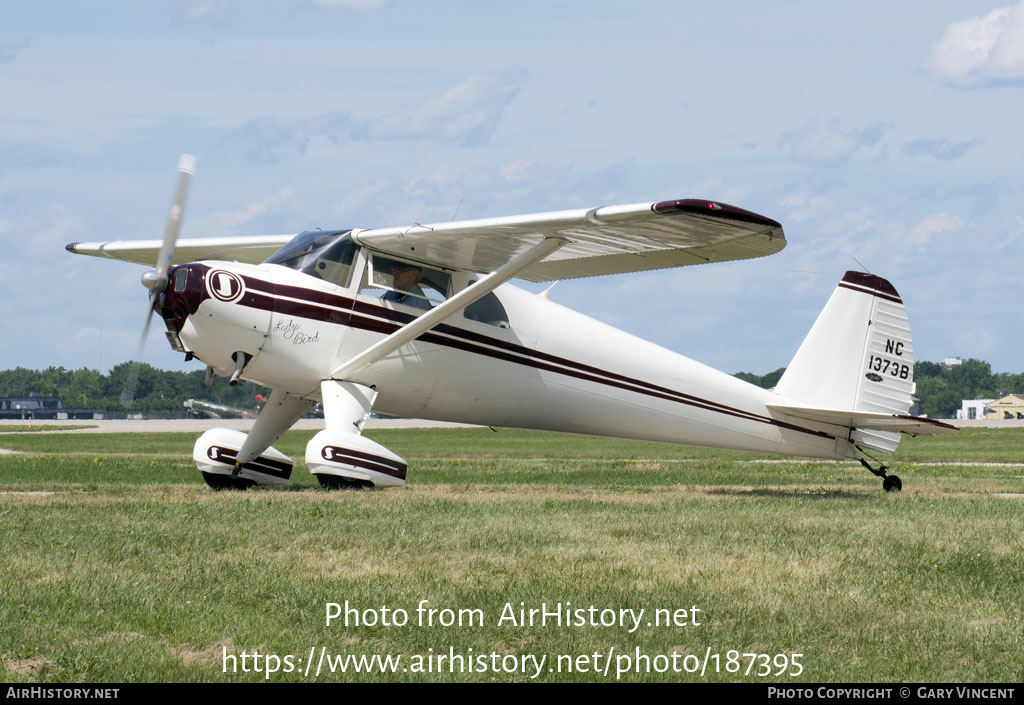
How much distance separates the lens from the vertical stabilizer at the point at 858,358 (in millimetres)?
17234

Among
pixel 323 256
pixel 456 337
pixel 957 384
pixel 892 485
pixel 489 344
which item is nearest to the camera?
pixel 323 256

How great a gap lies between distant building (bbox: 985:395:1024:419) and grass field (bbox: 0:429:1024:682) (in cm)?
13578

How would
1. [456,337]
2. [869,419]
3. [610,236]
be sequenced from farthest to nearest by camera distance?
[869,419]
[456,337]
[610,236]

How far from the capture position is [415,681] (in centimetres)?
531

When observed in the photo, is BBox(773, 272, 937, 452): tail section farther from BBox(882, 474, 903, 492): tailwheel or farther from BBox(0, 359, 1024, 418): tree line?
BBox(0, 359, 1024, 418): tree line

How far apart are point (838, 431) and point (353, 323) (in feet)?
25.5

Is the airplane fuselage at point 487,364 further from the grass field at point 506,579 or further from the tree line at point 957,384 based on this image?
the tree line at point 957,384

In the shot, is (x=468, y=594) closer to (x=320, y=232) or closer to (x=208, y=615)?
(x=208, y=615)

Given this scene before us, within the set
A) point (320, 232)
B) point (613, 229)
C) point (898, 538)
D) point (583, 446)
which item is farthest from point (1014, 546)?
point (583, 446)

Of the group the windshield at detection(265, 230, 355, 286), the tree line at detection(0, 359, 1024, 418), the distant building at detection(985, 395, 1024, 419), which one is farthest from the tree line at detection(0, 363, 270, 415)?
the distant building at detection(985, 395, 1024, 419)

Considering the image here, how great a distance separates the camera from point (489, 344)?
593 inches

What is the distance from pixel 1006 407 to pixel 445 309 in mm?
142592

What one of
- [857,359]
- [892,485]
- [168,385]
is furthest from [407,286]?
[168,385]

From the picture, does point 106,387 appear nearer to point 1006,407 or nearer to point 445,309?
point 1006,407
